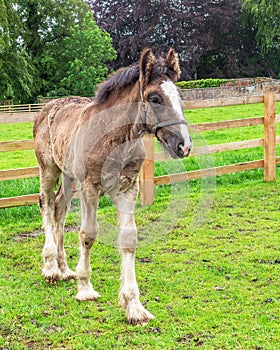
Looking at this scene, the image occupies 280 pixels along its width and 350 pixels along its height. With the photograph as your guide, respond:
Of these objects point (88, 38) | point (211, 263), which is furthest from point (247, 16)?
point (211, 263)

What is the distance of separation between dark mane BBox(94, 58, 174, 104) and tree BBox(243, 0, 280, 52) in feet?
117

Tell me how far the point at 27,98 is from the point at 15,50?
319 cm

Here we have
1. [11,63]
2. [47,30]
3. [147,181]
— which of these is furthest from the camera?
[47,30]

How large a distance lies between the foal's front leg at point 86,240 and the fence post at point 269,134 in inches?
182

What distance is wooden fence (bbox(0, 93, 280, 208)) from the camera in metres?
5.86

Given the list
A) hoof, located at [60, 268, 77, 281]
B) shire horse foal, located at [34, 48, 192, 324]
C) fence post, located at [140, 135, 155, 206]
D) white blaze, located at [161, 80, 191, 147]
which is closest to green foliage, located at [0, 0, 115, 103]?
fence post, located at [140, 135, 155, 206]

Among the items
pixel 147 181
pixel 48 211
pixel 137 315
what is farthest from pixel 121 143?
pixel 147 181

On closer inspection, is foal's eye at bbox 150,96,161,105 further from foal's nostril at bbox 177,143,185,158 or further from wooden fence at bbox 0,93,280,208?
wooden fence at bbox 0,93,280,208

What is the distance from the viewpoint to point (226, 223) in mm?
5820

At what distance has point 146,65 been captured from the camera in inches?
121

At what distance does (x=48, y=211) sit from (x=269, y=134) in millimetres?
4374

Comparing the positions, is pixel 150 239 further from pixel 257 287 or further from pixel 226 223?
pixel 257 287

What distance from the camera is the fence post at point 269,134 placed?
24.6ft

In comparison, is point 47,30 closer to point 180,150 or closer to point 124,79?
point 124,79
